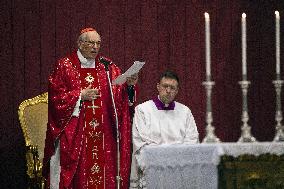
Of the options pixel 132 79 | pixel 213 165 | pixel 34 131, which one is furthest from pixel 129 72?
pixel 34 131

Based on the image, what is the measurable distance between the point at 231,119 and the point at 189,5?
1.52 metres

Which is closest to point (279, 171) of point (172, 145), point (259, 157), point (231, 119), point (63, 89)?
point (259, 157)

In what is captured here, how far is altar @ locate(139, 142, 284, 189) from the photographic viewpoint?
15.3 ft

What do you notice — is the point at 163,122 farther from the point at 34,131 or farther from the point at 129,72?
the point at 34,131

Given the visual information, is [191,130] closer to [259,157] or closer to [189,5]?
[259,157]

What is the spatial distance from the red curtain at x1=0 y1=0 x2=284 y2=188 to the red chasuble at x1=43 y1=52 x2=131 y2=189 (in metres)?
1.48

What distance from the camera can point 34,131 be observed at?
6418mm

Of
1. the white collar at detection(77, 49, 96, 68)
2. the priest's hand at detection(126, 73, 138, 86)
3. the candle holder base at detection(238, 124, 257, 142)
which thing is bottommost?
the candle holder base at detection(238, 124, 257, 142)

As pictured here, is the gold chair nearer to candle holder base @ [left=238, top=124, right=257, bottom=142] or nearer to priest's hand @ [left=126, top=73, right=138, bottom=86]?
priest's hand @ [left=126, top=73, right=138, bottom=86]

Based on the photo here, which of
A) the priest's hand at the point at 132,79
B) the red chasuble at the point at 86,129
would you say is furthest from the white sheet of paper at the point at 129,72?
the red chasuble at the point at 86,129

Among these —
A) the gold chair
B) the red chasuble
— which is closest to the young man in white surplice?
the red chasuble

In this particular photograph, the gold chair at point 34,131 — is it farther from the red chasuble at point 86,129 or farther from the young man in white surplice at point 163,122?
the young man in white surplice at point 163,122

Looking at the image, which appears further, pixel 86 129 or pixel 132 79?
pixel 86 129

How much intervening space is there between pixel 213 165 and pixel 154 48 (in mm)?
2779
